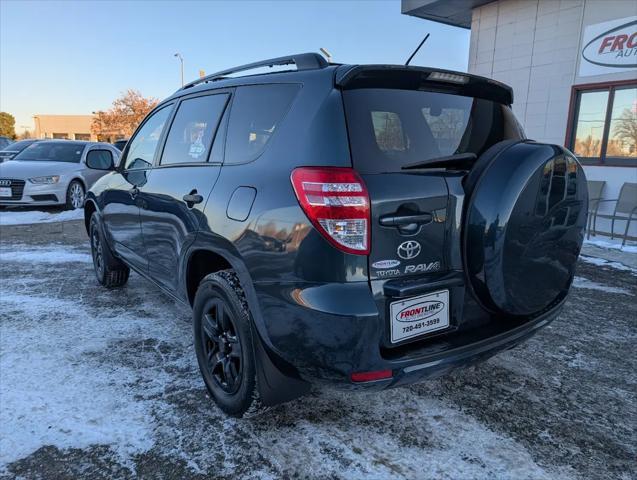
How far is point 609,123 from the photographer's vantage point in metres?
7.96

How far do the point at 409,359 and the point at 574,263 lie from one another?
127cm

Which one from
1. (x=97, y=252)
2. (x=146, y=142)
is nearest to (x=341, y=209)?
(x=146, y=142)

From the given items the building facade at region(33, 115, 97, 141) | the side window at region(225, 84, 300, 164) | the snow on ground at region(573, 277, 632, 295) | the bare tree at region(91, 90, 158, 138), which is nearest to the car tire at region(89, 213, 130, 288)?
the side window at region(225, 84, 300, 164)

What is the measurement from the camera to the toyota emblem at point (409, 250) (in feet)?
6.23

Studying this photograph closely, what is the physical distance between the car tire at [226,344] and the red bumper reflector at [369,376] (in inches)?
23.1

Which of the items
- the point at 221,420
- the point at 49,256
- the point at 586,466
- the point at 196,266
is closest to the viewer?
the point at 586,466

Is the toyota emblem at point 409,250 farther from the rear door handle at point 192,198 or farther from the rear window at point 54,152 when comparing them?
the rear window at point 54,152

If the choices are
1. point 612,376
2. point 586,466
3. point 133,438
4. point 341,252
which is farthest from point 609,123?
point 133,438

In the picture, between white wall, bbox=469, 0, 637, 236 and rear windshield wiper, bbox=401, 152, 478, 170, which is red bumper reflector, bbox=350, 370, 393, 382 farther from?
white wall, bbox=469, 0, 637, 236

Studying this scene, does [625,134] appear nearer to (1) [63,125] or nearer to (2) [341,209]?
(2) [341,209]

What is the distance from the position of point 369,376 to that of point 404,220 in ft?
2.15

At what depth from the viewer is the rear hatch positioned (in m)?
1.86

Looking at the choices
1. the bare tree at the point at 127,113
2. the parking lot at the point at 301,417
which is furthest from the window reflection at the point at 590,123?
the bare tree at the point at 127,113

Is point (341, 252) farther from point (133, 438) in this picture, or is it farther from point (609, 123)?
point (609, 123)
